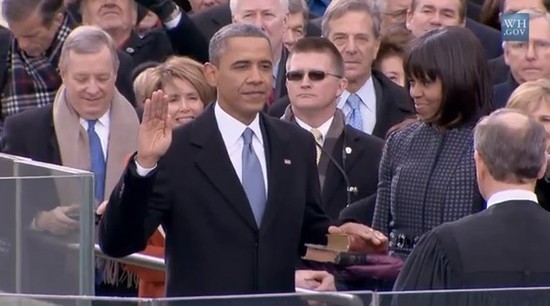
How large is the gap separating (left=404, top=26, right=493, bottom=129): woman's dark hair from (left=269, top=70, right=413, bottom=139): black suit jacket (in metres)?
1.84

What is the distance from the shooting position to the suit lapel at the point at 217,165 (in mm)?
7200

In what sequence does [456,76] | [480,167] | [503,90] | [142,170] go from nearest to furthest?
[480,167], [142,170], [456,76], [503,90]

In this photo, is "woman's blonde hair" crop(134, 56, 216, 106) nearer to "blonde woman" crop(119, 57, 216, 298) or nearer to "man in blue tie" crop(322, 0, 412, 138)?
"blonde woman" crop(119, 57, 216, 298)

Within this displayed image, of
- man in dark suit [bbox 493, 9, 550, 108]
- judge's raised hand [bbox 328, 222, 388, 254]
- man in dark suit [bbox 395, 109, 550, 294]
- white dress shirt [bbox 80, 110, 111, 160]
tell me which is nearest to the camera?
man in dark suit [bbox 395, 109, 550, 294]

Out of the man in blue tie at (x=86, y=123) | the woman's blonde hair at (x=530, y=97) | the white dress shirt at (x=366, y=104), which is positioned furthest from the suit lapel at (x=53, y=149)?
the woman's blonde hair at (x=530, y=97)

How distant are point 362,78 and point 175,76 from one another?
1.16 meters

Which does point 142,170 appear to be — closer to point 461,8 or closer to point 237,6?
point 237,6

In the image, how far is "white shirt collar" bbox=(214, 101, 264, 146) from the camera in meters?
7.37

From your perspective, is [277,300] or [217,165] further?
[217,165]

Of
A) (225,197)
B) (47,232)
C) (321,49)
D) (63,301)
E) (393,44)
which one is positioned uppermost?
(393,44)

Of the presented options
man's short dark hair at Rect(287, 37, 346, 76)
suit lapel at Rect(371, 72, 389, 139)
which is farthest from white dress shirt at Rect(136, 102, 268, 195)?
suit lapel at Rect(371, 72, 389, 139)

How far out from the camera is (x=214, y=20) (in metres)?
10.9

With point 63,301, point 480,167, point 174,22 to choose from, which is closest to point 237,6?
point 174,22

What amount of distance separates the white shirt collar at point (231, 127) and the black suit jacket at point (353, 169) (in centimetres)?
133
